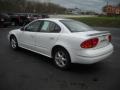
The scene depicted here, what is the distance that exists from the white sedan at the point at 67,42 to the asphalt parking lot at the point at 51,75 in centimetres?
39

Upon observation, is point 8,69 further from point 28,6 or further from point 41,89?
point 28,6

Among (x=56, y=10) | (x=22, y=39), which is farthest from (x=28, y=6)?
(x=22, y=39)

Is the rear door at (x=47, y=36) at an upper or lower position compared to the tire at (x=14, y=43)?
upper

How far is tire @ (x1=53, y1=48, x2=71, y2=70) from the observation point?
524cm

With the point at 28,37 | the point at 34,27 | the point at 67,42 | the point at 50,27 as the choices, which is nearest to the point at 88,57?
the point at 67,42

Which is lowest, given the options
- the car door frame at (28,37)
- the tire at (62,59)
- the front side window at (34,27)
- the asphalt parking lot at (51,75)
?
the asphalt parking lot at (51,75)

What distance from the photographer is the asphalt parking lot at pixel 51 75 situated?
14.1 feet


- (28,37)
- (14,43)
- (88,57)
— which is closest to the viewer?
(88,57)

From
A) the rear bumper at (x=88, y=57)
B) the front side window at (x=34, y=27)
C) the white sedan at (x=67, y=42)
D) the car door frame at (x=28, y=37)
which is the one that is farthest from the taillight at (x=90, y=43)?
the car door frame at (x=28, y=37)

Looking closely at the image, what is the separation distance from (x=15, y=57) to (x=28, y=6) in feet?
197

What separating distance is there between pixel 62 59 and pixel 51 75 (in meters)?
0.70

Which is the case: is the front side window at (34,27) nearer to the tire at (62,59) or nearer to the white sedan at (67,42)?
the white sedan at (67,42)

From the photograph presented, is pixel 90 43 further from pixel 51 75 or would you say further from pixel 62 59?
pixel 51 75

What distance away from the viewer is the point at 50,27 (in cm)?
599
